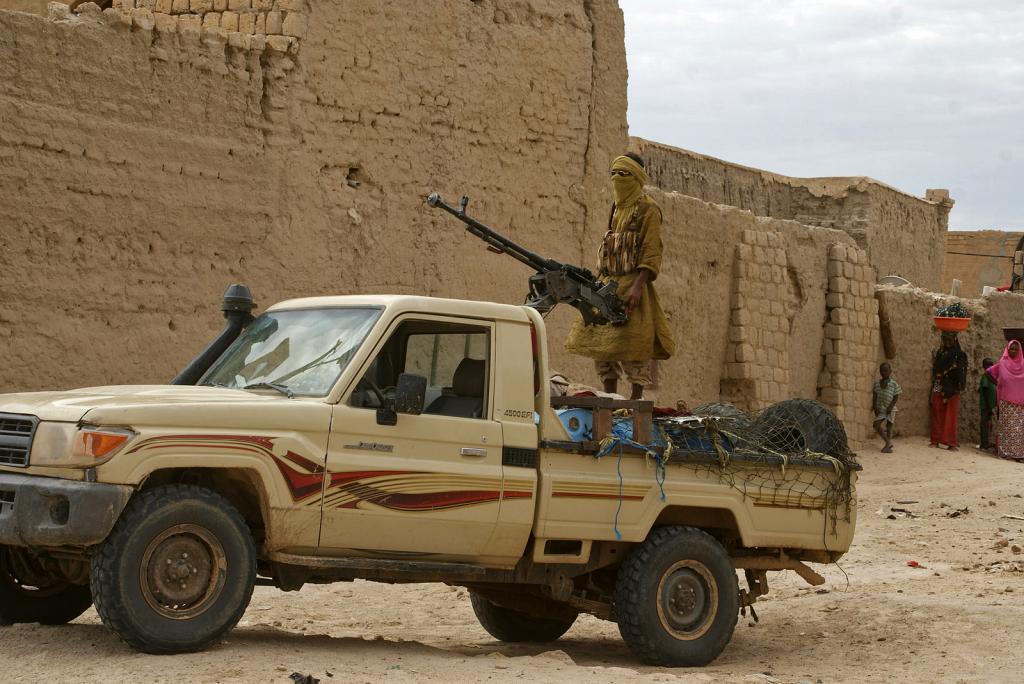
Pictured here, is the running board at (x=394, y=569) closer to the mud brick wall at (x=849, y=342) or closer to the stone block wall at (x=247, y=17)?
the stone block wall at (x=247, y=17)

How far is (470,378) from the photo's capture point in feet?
20.2

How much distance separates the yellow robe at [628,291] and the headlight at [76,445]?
374 centimetres

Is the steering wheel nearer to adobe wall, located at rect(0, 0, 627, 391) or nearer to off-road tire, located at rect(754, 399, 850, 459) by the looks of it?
off-road tire, located at rect(754, 399, 850, 459)

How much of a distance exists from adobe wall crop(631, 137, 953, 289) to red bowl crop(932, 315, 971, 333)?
5.08 metres

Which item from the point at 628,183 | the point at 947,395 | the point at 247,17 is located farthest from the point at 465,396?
the point at 947,395

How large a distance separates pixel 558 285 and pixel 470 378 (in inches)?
62.8

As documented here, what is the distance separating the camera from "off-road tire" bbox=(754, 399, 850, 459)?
7.13 metres

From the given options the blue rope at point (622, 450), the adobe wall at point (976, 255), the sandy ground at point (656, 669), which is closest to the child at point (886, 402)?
the sandy ground at point (656, 669)

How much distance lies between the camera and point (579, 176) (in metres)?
12.2

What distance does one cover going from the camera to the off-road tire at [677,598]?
646 cm

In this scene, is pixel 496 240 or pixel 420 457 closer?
pixel 420 457

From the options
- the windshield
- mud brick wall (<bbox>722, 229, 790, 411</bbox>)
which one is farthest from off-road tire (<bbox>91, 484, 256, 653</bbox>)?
mud brick wall (<bbox>722, 229, 790, 411</bbox>)

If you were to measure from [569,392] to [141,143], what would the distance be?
3433mm

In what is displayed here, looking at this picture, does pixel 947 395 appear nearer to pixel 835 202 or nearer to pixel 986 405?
pixel 986 405
